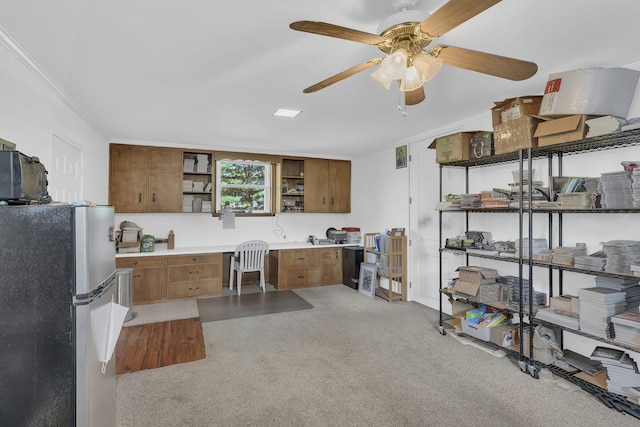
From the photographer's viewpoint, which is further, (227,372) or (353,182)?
(353,182)

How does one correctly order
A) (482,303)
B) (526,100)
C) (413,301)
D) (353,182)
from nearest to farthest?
(526,100), (482,303), (413,301), (353,182)

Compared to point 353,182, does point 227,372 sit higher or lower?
lower

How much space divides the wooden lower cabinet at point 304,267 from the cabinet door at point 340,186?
96cm

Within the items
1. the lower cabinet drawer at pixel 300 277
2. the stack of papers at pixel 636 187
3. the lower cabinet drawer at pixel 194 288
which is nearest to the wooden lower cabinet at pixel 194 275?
the lower cabinet drawer at pixel 194 288

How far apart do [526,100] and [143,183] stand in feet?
16.5

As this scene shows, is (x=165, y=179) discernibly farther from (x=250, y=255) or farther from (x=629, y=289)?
(x=629, y=289)

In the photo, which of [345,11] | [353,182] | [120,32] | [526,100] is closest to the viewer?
[345,11]

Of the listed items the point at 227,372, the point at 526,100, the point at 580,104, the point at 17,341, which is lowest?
the point at 227,372

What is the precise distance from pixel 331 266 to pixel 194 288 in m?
2.33

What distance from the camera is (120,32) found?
201 cm

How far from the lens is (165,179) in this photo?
17.0 feet

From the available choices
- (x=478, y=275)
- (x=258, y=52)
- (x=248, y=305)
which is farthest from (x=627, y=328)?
(x=248, y=305)

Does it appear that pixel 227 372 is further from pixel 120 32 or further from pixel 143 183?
pixel 143 183

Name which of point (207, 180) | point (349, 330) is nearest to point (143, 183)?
point (207, 180)
